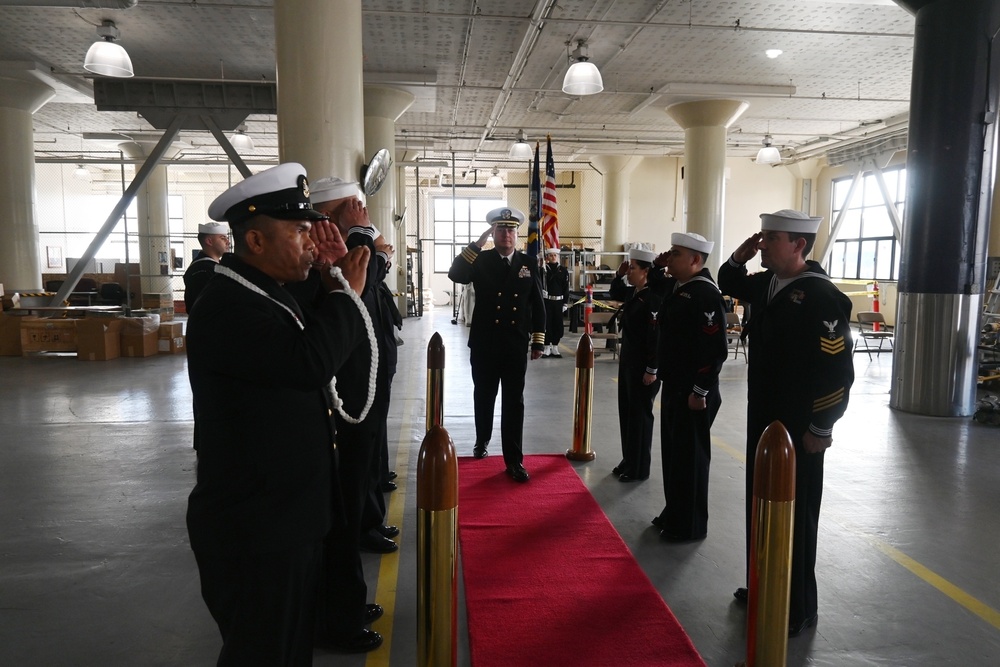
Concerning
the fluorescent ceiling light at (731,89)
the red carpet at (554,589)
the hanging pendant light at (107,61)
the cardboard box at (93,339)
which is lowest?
the red carpet at (554,589)

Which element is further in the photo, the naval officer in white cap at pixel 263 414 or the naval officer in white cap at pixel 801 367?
the naval officer in white cap at pixel 801 367

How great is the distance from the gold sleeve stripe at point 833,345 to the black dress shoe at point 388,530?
9.14 ft

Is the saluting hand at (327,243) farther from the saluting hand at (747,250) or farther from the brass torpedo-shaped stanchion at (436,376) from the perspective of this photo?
the brass torpedo-shaped stanchion at (436,376)

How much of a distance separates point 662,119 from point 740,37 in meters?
6.51

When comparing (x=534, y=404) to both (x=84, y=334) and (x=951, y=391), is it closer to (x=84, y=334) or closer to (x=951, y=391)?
(x=951, y=391)

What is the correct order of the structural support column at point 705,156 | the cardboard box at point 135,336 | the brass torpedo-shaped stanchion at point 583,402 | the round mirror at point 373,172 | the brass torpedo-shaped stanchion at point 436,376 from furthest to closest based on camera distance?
the structural support column at point 705,156 → the cardboard box at point 135,336 → the round mirror at point 373,172 → the brass torpedo-shaped stanchion at point 583,402 → the brass torpedo-shaped stanchion at point 436,376

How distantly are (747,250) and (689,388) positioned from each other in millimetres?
944

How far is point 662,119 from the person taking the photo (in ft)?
58.9

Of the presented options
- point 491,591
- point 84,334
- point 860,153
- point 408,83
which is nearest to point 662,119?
point 860,153

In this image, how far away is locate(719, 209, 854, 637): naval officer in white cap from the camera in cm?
313

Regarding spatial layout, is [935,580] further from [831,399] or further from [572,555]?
[572,555]

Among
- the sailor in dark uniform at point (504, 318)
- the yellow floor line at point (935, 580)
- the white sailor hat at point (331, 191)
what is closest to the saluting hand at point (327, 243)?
the white sailor hat at point (331, 191)

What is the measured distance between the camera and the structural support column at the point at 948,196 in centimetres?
762

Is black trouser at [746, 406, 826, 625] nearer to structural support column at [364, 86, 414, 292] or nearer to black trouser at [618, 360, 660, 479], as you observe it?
black trouser at [618, 360, 660, 479]
